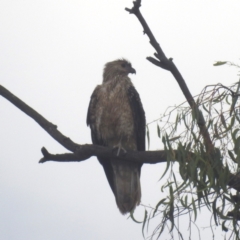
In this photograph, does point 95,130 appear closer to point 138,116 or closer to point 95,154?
point 138,116

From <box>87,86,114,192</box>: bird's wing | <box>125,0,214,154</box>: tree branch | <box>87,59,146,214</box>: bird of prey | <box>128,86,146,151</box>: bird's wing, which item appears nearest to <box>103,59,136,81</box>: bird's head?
<box>87,59,146,214</box>: bird of prey

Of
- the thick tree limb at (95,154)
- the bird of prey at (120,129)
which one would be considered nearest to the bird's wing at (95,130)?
the bird of prey at (120,129)

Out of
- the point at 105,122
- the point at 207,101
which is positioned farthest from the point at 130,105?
the point at 207,101

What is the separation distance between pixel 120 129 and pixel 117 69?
96 cm

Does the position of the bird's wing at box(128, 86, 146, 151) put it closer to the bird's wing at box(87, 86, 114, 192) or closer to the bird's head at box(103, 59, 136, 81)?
the bird's wing at box(87, 86, 114, 192)

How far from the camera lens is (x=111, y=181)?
21.0 ft

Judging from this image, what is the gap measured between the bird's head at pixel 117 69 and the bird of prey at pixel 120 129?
13.4 inches

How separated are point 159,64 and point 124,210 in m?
2.37

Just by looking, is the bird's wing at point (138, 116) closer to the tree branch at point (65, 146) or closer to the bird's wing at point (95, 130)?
the bird's wing at point (95, 130)

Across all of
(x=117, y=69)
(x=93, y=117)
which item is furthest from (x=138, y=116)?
(x=117, y=69)

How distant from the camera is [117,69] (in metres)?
6.89

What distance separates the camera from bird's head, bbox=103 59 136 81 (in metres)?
6.84

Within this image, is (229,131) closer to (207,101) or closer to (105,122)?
(207,101)

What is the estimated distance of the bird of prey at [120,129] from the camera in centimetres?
617
